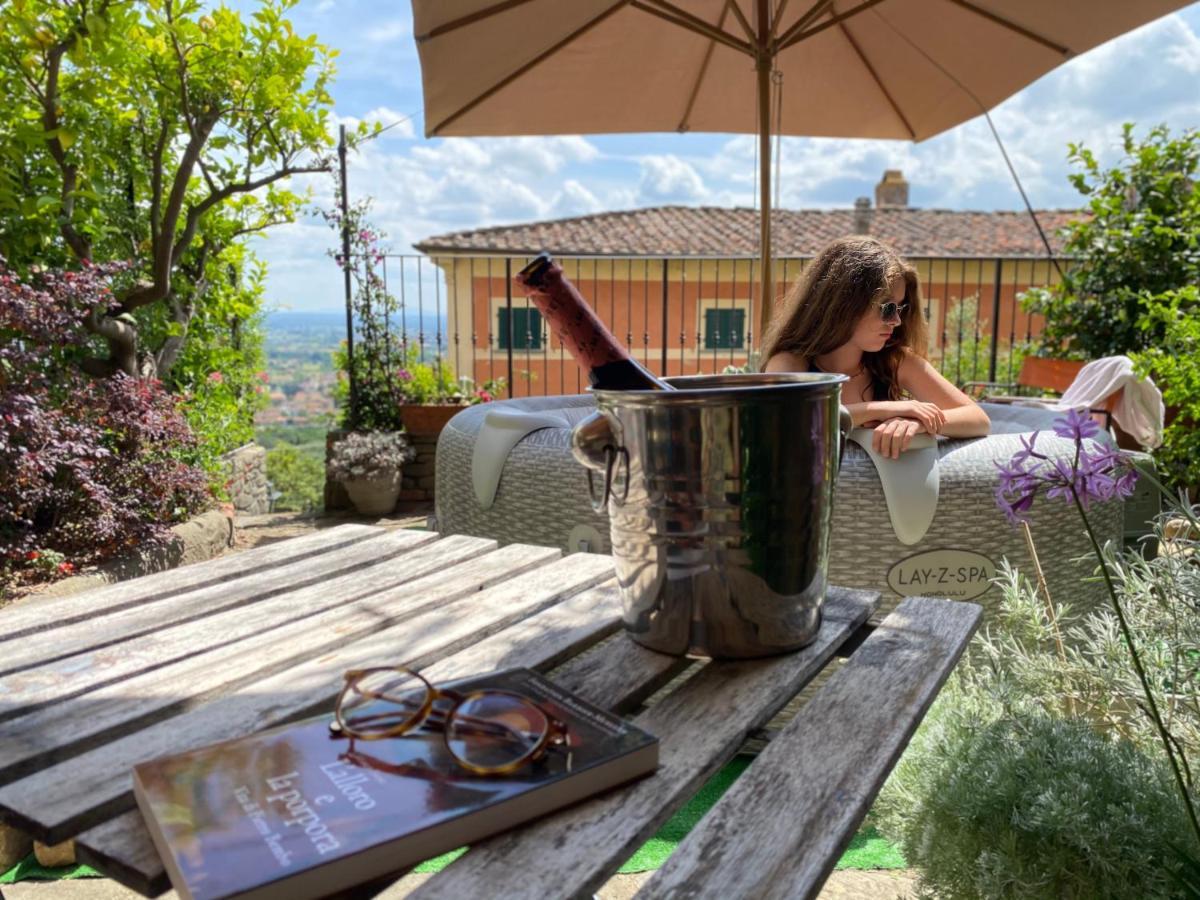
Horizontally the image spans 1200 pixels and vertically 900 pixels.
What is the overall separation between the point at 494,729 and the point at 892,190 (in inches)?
903

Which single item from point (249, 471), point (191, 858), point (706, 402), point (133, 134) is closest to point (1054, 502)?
point (706, 402)

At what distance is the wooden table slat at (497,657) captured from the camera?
A: 0.49m

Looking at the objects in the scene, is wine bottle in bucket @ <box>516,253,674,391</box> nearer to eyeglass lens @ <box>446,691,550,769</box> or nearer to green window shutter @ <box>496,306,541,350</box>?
eyeglass lens @ <box>446,691,550,769</box>

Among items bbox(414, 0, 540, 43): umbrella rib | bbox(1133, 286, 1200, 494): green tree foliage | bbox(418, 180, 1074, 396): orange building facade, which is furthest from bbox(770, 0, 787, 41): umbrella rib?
bbox(418, 180, 1074, 396): orange building facade

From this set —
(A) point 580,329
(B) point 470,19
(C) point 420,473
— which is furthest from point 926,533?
(C) point 420,473

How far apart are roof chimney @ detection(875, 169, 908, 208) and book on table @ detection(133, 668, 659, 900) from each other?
2252cm

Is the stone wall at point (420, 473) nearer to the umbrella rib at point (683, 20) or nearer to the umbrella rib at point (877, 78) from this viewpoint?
the umbrella rib at point (683, 20)

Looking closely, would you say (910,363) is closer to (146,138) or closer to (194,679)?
(194,679)

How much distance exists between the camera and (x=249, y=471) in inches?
222

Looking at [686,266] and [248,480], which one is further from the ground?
[686,266]

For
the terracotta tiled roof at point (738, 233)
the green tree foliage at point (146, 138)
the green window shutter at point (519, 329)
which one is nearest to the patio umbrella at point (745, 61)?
the green tree foliage at point (146, 138)

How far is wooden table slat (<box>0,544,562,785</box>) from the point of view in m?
0.65

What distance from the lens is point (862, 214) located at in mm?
17781

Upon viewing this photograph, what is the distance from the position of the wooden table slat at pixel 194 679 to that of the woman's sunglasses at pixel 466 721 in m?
0.20
